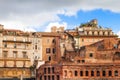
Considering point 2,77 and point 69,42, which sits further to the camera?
point 69,42

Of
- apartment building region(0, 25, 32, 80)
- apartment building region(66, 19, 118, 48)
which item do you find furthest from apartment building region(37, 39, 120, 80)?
apartment building region(66, 19, 118, 48)

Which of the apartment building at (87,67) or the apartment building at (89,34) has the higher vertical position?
the apartment building at (89,34)

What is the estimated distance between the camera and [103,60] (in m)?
91.4

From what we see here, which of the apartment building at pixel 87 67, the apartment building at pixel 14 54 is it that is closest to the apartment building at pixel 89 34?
the apartment building at pixel 87 67

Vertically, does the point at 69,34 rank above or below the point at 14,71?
above

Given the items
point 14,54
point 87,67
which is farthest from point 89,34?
point 14,54

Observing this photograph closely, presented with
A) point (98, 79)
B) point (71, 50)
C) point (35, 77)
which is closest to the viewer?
point (98, 79)

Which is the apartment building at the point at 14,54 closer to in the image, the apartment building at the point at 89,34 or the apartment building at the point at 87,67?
the apartment building at the point at 87,67

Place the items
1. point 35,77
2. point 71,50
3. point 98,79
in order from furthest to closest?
point 71,50, point 35,77, point 98,79

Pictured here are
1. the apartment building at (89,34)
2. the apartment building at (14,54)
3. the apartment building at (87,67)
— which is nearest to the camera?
the apartment building at (87,67)

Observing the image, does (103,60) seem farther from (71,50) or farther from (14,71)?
(14,71)

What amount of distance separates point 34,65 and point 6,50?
7757mm

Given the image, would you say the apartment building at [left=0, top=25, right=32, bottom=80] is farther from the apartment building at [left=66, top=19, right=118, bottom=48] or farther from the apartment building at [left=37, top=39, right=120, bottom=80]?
the apartment building at [left=66, top=19, right=118, bottom=48]

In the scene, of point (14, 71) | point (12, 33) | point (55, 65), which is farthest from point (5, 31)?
point (55, 65)
